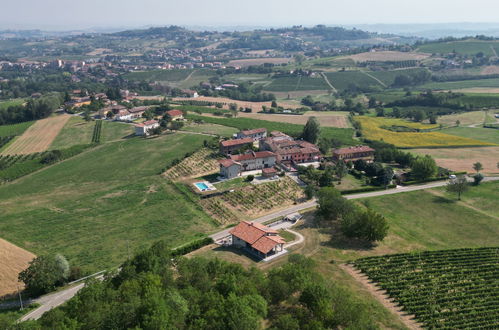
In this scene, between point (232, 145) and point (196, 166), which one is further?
point (232, 145)

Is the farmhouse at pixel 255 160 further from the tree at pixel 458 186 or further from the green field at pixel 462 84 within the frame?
the green field at pixel 462 84

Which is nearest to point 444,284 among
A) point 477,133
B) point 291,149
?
point 291,149

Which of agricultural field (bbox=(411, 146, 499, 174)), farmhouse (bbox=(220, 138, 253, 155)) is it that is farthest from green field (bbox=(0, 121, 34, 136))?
agricultural field (bbox=(411, 146, 499, 174))

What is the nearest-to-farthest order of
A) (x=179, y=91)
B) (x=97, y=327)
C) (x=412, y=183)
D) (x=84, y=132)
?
(x=97, y=327) < (x=412, y=183) < (x=84, y=132) < (x=179, y=91)

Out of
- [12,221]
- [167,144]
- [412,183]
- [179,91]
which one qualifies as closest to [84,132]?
[167,144]

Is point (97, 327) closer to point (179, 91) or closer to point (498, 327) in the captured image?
point (498, 327)

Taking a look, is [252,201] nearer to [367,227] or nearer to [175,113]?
[367,227]
